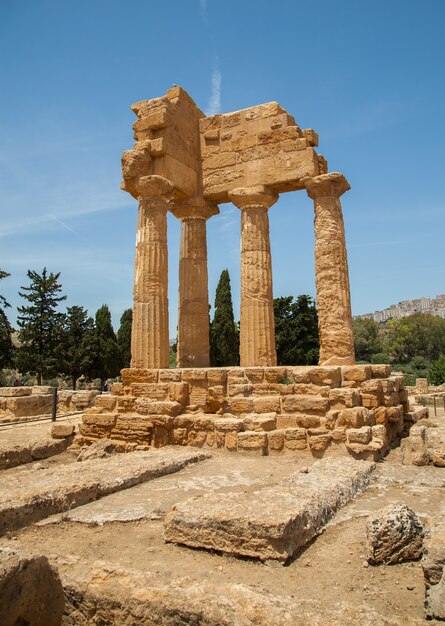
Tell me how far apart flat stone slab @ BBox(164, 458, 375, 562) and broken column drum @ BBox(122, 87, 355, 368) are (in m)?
6.04

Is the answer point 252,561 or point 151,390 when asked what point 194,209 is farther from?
point 252,561

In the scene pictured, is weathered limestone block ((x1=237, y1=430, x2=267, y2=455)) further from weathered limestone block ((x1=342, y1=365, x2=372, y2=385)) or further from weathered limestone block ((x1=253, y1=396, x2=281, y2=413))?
weathered limestone block ((x1=342, y1=365, x2=372, y2=385))

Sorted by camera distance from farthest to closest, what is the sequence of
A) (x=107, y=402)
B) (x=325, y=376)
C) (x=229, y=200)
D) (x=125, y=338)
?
(x=125, y=338) → (x=229, y=200) → (x=107, y=402) → (x=325, y=376)

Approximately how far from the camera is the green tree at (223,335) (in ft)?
107

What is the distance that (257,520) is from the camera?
3.40 metres

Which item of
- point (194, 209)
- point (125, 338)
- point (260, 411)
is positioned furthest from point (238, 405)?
point (125, 338)

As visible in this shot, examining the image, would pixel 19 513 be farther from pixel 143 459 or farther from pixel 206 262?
pixel 206 262

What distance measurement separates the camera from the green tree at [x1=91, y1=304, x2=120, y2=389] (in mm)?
36312

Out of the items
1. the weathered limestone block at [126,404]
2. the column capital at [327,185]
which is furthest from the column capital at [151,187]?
the weathered limestone block at [126,404]

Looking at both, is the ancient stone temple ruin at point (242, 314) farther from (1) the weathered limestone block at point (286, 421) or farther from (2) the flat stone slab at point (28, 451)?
(2) the flat stone slab at point (28, 451)

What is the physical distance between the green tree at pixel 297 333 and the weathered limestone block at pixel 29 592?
30731mm

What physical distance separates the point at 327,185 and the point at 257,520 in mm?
8450

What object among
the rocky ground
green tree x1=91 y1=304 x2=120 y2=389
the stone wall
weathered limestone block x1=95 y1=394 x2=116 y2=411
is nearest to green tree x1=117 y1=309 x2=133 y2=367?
green tree x1=91 y1=304 x2=120 y2=389

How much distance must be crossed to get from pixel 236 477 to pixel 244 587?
9.67 ft
